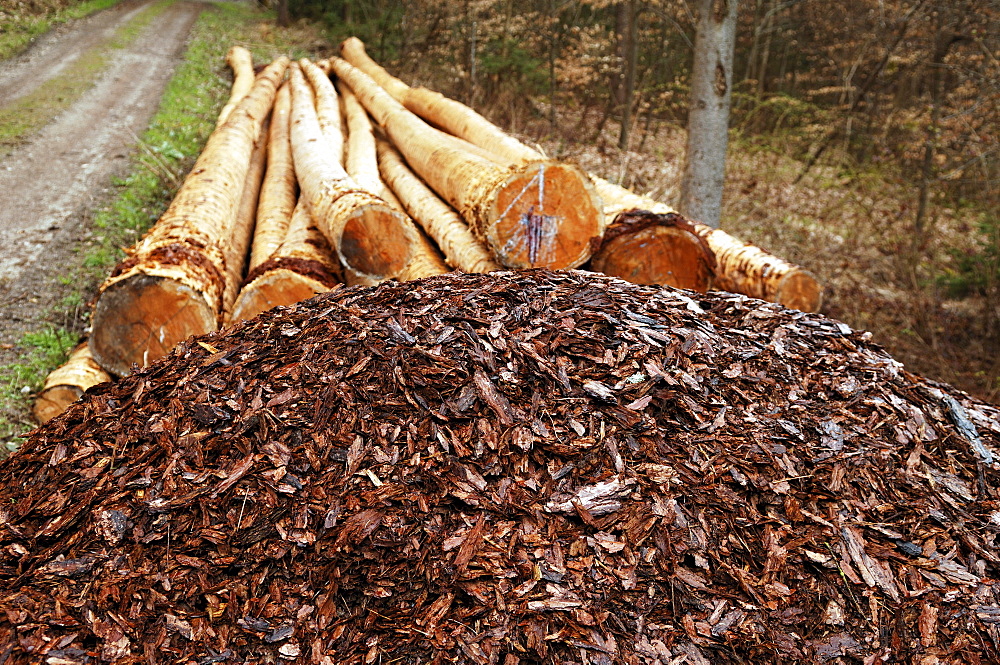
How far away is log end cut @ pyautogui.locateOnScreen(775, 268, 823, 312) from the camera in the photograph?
4.04 metres

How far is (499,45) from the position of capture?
515 inches

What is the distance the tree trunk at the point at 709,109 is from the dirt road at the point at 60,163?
20.7ft

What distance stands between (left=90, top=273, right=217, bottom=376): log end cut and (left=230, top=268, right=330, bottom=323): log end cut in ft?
0.70

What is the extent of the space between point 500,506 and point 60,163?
8.94 metres

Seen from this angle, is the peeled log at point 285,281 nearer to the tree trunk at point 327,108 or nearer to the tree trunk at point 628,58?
the tree trunk at point 327,108

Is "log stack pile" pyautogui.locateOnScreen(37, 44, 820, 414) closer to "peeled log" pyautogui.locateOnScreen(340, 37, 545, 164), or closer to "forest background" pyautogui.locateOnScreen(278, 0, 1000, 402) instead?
"peeled log" pyautogui.locateOnScreen(340, 37, 545, 164)

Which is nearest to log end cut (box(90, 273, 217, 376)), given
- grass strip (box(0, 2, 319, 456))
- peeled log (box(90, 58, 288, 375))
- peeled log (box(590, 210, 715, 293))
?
peeled log (box(90, 58, 288, 375))

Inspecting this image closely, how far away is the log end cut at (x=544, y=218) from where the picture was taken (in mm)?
3938

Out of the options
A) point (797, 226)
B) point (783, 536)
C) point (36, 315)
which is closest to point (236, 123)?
point (36, 315)

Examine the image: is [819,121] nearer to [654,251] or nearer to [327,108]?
[327,108]

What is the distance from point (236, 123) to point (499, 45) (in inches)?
293

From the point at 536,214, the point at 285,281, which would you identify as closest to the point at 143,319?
the point at 285,281

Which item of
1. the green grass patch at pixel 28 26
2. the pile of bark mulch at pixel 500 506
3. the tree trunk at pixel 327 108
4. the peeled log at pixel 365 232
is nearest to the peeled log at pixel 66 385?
the pile of bark mulch at pixel 500 506

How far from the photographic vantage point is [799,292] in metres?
4.07
